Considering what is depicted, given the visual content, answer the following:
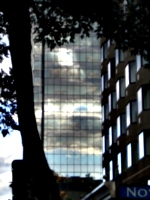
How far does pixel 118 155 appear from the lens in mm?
48688

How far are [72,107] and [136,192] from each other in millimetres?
109393

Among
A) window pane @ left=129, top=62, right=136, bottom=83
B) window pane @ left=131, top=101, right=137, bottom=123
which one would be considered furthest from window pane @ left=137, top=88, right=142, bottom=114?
window pane @ left=129, top=62, right=136, bottom=83

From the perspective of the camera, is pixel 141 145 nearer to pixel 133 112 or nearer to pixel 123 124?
pixel 133 112

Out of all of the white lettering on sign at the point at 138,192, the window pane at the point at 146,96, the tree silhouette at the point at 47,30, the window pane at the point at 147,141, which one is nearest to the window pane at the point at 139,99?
the window pane at the point at 146,96

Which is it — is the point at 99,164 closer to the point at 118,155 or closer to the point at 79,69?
the point at 79,69

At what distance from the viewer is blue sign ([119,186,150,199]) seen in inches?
360

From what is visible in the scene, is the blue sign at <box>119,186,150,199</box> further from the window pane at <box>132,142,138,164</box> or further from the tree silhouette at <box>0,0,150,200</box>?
the window pane at <box>132,142,138,164</box>

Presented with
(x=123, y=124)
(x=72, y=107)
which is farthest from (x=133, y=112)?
(x=72, y=107)

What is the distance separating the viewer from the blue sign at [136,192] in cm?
916

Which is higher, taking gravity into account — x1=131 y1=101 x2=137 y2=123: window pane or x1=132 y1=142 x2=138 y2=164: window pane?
x1=131 y1=101 x2=137 y2=123: window pane

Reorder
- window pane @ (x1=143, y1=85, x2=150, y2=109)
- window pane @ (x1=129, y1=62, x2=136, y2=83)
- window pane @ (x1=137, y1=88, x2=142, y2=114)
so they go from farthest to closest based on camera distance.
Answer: window pane @ (x1=129, y1=62, x2=136, y2=83) < window pane @ (x1=137, y1=88, x2=142, y2=114) < window pane @ (x1=143, y1=85, x2=150, y2=109)

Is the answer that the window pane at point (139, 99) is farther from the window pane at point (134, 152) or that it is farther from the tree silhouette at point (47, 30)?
the tree silhouette at point (47, 30)

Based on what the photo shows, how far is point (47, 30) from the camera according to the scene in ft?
41.0

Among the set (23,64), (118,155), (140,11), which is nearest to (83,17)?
(140,11)
